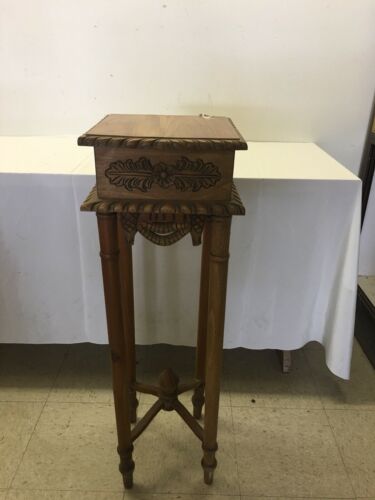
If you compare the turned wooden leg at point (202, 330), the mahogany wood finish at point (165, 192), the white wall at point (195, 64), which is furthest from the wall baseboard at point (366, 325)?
the mahogany wood finish at point (165, 192)

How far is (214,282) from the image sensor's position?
771mm

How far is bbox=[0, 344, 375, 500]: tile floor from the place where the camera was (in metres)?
1.03

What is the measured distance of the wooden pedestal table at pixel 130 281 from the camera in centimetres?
71

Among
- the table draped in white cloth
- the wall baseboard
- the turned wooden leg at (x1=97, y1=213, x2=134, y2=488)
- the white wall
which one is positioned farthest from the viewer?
the wall baseboard

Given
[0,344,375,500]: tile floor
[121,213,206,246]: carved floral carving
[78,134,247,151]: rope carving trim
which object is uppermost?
[78,134,247,151]: rope carving trim

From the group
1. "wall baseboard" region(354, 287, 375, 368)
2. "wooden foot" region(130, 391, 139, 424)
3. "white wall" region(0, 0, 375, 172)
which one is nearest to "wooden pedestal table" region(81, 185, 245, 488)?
"wooden foot" region(130, 391, 139, 424)

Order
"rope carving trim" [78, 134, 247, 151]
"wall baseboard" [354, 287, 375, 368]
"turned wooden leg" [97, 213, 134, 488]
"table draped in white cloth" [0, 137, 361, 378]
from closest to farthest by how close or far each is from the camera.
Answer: "rope carving trim" [78, 134, 247, 151] → "turned wooden leg" [97, 213, 134, 488] → "table draped in white cloth" [0, 137, 361, 378] → "wall baseboard" [354, 287, 375, 368]

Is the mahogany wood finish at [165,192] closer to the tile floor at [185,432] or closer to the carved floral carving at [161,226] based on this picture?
the carved floral carving at [161,226]

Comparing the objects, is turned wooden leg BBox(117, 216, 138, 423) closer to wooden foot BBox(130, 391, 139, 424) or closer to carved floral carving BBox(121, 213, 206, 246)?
wooden foot BBox(130, 391, 139, 424)

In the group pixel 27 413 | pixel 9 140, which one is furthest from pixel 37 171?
pixel 27 413

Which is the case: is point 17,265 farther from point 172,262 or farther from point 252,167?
point 252,167

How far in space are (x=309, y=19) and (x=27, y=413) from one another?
1.50 metres

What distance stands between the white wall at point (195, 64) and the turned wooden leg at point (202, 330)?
0.64 meters

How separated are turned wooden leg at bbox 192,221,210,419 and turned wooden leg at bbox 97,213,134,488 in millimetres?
195
